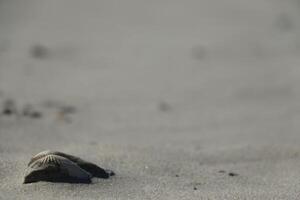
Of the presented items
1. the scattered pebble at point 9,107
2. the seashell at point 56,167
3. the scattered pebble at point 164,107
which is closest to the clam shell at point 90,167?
the seashell at point 56,167

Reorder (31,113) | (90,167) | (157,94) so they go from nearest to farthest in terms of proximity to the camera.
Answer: (90,167)
(31,113)
(157,94)

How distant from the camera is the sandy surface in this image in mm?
2719

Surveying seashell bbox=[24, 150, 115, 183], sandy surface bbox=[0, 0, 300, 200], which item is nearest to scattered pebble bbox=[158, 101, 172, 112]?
sandy surface bbox=[0, 0, 300, 200]

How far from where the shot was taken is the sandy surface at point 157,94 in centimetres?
272

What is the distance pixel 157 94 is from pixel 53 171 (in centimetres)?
227

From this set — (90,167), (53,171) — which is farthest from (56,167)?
(90,167)

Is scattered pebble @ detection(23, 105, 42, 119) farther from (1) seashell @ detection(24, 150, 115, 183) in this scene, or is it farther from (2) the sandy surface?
(1) seashell @ detection(24, 150, 115, 183)

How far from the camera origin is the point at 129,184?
2.57 m

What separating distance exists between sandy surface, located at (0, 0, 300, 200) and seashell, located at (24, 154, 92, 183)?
0.04m

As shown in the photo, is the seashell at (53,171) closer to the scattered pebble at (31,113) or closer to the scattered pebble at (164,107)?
the scattered pebble at (31,113)

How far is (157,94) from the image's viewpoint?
4.62m

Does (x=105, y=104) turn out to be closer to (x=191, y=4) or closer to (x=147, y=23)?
(x=147, y=23)

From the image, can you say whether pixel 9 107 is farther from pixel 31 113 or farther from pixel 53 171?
pixel 53 171

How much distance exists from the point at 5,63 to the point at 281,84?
2161mm
